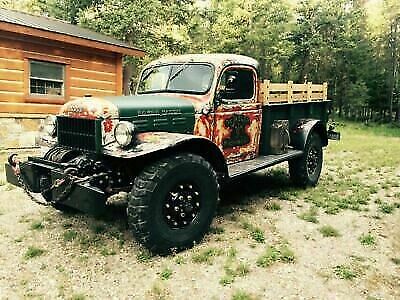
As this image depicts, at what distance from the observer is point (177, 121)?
443cm

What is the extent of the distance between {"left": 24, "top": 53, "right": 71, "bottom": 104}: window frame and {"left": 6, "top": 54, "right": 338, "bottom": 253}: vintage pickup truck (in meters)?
5.36

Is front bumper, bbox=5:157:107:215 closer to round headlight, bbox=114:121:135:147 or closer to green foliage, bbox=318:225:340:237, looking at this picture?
round headlight, bbox=114:121:135:147

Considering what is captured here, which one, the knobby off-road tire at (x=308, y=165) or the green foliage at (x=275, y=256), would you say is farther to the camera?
the knobby off-road tire at (x=308, y=165)

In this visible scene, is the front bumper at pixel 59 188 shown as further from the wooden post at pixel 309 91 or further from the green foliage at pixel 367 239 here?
the wooden post at pixel 309 91

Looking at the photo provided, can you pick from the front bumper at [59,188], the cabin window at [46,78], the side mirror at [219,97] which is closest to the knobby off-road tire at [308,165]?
the side mirror at [219,97]

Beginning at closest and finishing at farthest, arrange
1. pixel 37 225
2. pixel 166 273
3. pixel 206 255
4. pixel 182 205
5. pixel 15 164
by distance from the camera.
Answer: pixel 166 273
pixel 206 255
pixel 182 205
pixel 15 164
pixel 37 225

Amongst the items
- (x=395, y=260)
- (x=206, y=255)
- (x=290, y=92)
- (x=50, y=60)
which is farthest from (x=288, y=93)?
(x=50, y=60)

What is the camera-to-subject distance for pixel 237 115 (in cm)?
518

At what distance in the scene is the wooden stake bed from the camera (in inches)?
224

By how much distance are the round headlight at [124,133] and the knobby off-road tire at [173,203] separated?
32 centimetres

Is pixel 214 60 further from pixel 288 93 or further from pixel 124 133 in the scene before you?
pixel 124 133

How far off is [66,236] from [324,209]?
3.44 m

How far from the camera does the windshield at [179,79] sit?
4.91 metres

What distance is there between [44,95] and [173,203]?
766 cm
